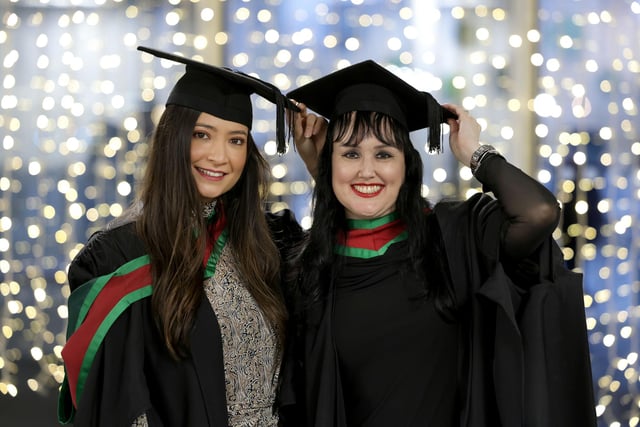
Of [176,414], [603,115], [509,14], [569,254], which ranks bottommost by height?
[176,414]

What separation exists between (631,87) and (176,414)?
8.68 feet

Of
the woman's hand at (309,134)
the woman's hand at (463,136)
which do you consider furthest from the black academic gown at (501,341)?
the woman's hand at (309,134)

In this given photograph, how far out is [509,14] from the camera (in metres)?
3.49

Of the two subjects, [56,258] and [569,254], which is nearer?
[569,254]

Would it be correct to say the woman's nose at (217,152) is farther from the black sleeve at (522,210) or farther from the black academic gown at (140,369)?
the black sleeve at (522,210)

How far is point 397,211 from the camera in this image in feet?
7.57

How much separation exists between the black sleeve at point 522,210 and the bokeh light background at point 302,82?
A: 1.47m

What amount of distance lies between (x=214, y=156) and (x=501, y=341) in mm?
1001

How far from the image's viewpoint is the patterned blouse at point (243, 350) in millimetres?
2121

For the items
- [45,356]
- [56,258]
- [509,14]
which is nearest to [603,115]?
[509,14]

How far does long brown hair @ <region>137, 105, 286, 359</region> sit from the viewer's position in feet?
6.68

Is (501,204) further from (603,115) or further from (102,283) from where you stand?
(603,115)

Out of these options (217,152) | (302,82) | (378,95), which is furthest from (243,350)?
(302,82)

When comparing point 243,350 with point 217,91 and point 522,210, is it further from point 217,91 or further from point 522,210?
point 522,210
